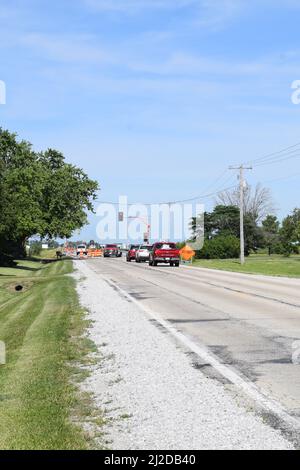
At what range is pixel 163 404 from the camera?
21.5ft

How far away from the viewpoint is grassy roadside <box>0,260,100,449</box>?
5480mm

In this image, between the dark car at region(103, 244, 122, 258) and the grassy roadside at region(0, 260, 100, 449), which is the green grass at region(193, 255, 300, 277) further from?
the dark car at region(103, 244, 122, 258)

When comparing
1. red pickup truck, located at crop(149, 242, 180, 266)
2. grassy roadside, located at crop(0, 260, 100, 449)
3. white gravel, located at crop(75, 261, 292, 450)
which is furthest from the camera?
red pickup truck, located at crop(149, 242, 180, 266)

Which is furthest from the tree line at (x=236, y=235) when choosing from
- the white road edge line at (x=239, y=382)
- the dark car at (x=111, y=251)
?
the white road edge line at (x=239, y=382)

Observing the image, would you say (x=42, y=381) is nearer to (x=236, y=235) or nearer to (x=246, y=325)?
(x=246, y=325)

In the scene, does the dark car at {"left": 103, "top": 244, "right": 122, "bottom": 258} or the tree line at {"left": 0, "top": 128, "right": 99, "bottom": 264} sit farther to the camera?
the dark car at {"left": 103, "top": 244, "right": 122, "bottom": 258}

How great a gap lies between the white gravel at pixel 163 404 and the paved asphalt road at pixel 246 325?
1.88 ft

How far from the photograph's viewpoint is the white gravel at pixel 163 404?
5.27 metres

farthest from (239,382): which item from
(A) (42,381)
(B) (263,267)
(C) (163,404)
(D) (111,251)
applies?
(D) (111,251)

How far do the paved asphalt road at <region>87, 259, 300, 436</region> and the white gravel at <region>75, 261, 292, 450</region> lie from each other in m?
0.57

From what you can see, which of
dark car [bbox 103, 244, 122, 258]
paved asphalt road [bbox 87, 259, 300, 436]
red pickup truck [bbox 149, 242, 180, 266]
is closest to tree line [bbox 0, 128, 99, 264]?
dark car [bbox 103, 244, 122, 258]

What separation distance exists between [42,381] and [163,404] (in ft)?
6.33
